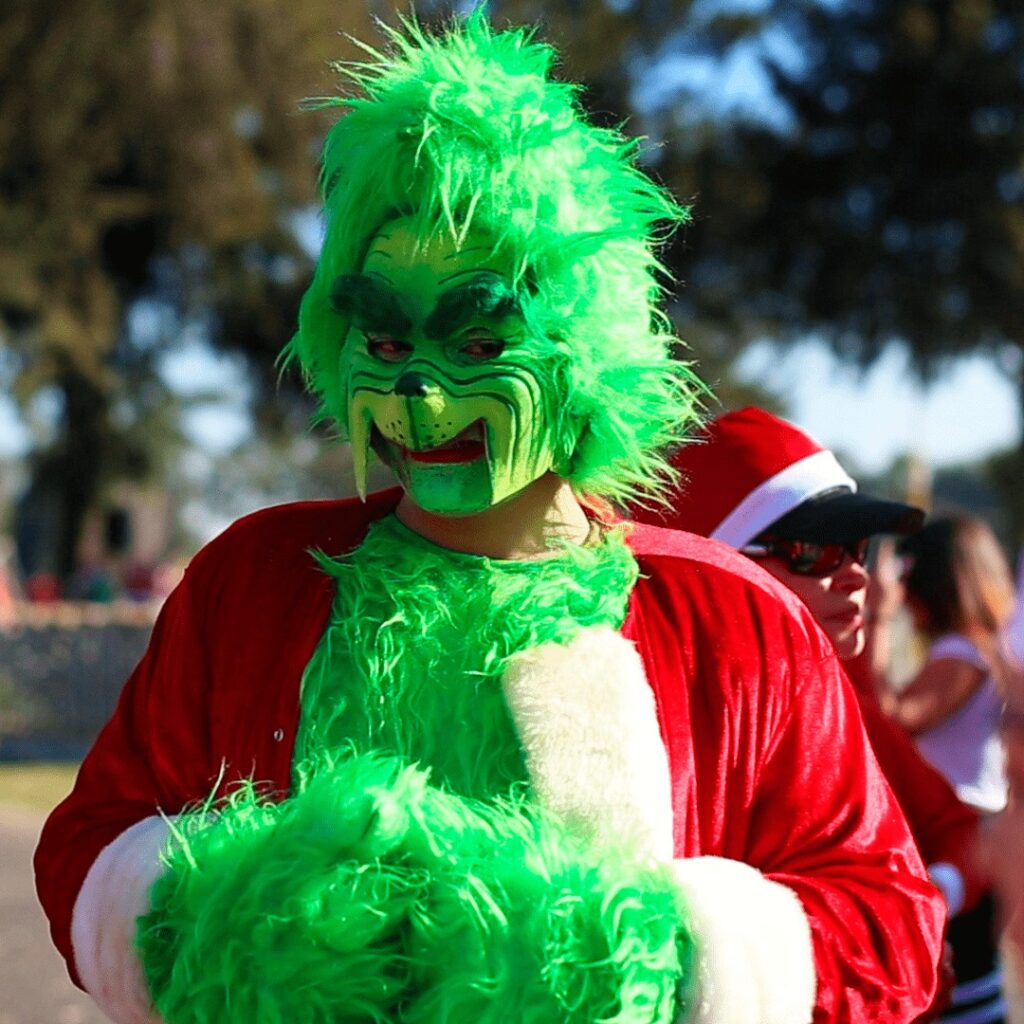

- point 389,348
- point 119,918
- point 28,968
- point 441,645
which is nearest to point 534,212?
point 389,348

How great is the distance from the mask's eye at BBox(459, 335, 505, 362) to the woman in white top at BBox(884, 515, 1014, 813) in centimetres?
232

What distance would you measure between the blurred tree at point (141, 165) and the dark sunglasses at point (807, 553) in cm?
1704

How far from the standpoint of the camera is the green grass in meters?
10.7

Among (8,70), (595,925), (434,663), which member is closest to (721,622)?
(434,663)

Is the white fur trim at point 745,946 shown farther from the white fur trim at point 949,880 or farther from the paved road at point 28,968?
the paved road at point 28,968

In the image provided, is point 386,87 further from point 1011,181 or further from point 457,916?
point 1011,181

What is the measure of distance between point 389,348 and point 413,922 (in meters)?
0.72

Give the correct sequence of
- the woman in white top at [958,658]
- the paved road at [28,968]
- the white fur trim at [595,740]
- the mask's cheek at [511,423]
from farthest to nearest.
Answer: the paved road at [28,968]
the woman in white top at [958,658]
the mask's cheek at [511,423]
the white fur trim at [595,740]

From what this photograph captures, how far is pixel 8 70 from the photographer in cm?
1930

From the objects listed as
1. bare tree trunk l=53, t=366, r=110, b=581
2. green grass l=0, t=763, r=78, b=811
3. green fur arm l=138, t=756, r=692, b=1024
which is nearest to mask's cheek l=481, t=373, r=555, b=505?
green fur arm l=138, t=756, r=692, b=1024

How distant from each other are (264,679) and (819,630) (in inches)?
28.6

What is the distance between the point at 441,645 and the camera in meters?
2.04

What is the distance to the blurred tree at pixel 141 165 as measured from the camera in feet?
64.1

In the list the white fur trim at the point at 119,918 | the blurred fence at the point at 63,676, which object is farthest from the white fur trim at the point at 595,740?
the blurred fence at the point at 63,676
